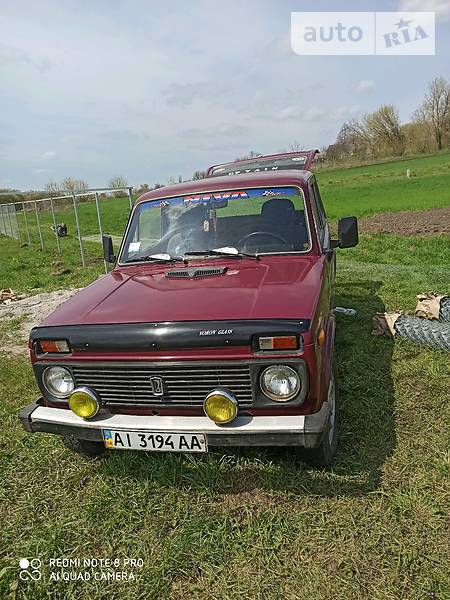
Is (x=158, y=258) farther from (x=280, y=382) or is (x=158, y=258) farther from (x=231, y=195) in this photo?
(x=280, y=382)

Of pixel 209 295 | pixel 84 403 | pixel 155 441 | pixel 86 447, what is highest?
pixel 209 295

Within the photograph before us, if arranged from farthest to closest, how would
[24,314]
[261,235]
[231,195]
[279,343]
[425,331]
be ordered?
[24,314]
[425,331]
[231,195]
[261,235]
[279,343]

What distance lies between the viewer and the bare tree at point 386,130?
202 ft

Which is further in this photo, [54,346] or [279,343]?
[54,346]

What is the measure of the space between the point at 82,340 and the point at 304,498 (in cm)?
163

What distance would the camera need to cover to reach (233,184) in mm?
4000

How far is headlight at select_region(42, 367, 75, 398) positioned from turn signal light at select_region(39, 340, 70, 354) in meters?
0.12

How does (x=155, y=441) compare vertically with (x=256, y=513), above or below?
above

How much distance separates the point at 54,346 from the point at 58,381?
25cm

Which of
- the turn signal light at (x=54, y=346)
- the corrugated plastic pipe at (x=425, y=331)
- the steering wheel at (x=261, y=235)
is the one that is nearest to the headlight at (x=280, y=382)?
the turn signal light at (x=54, y=346)

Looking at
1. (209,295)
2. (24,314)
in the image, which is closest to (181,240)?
(209,295)

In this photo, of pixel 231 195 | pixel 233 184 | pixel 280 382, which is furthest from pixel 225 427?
pixel 233 184

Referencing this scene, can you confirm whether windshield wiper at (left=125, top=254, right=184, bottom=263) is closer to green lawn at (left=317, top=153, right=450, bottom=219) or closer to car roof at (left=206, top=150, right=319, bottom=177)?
car roof at (left=206, top=150, right=319, bottom=177)

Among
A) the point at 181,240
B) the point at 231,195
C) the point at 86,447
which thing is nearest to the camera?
the point at 86,447
